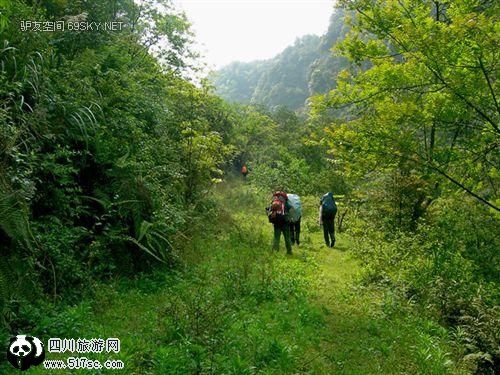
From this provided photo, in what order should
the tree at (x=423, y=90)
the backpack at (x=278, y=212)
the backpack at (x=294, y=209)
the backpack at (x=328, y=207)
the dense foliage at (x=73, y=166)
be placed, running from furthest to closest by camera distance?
the backpack at (x=328, y=207) < the backpack at (x=294, y=209) < the backpack at (x=278, y=212) < the tree at (x=423, y=90) < the dense foliage at (x=73, y=166)

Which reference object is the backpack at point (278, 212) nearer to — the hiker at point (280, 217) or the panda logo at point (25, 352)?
the hiker at point (280, 217)

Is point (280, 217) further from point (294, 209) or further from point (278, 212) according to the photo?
point (294, 209)

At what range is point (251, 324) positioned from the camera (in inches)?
196

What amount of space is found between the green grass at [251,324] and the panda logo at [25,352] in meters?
0.18

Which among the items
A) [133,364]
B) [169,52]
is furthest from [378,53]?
[169,52]

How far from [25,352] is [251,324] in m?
2.60

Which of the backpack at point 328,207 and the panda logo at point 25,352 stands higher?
the backpack at point 328,207

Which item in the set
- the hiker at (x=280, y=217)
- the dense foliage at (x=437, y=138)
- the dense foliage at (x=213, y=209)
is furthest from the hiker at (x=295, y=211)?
the dense foliage at (x=437, y=138)

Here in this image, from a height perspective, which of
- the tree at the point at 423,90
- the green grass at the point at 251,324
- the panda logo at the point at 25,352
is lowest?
the green grass at the point at 251,324

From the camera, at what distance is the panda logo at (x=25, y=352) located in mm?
3480

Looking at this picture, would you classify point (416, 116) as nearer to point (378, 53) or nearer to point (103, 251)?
point (378, 53)

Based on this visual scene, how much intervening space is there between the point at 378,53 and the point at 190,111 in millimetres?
6552

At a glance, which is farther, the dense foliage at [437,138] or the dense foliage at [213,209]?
the dense foliage at [437,138]

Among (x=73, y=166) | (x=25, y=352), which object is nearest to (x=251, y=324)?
(x=25, y=352)
